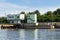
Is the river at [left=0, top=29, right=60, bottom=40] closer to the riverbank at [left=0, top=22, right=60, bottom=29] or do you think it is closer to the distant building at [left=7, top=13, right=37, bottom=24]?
the riverbank at [left=0, top=22, right=60, bottom=29]

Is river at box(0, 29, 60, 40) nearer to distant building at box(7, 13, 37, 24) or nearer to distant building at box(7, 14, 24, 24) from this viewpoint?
distant building at box(7, 13, 37, 24)

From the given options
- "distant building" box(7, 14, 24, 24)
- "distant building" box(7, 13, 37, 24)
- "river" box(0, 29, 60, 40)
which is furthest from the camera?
"distant building" box(7, 14, 24, 24)

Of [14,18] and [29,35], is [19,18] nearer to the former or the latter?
[14,18]

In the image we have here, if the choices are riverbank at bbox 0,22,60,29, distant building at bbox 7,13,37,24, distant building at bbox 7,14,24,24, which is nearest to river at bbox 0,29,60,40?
riverbank at bbox 0,22,60,29

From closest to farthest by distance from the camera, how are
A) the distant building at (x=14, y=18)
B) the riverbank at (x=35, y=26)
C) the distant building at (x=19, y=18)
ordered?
the riverbank at (x=35, y=26) < the distant building at (x=19, y=18) < the distant building at (x=14, y=18)

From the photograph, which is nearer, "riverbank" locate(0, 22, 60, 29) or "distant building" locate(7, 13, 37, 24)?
"riverbank" locate(0, 22, 60, 29)

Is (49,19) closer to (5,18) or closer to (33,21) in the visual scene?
(33,21)

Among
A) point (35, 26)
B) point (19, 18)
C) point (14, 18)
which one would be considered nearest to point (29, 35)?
point (35, 26)

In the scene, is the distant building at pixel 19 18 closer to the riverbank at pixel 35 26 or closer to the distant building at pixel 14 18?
the distant building at pixel 14 18

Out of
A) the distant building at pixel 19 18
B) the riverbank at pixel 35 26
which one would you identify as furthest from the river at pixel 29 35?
the distant building at pixel 19 18

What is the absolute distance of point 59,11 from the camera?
173875mm

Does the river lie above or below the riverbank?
above

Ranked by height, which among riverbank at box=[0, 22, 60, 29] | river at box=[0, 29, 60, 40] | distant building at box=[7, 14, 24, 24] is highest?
distant building at box=[7, 14, 24, 24]

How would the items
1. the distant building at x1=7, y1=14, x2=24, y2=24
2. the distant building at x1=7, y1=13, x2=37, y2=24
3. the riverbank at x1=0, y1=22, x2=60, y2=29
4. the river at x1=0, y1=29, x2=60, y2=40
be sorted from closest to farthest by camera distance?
the river at x1=0, y1=29, x2=60, y2=40 < the riverbank at x1=0, y1=22, x2=60, y2=29 < the distant building at x1=7, y1=13, x2=37, y2=24 < the distant building at x1=7, y1=14, x2=24, y2=24
